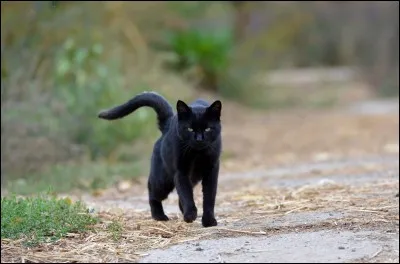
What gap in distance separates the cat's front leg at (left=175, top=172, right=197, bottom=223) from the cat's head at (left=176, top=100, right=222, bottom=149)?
30 centimetres

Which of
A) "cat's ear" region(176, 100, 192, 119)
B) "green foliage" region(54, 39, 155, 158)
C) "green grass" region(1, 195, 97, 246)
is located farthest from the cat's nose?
"green foliage" region(54, 39, 155, 158)

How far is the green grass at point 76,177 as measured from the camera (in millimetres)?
10521

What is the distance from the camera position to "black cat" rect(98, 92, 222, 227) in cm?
724

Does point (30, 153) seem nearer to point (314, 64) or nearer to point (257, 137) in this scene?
point (257, 137)

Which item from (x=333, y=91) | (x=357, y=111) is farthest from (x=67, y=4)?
(x=333, y=91)

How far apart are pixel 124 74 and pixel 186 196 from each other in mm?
9735

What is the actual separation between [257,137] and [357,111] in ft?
16.2

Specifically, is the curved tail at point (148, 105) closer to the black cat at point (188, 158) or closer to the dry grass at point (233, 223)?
the black cat at point (188, 158)

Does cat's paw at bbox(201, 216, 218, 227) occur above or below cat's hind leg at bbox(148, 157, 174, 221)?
below

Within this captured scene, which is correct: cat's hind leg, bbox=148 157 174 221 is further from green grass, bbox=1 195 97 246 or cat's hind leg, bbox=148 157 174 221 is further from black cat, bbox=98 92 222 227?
green grass, bbox=1 195 97 246

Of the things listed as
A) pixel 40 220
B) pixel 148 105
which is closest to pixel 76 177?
pixel 148 105

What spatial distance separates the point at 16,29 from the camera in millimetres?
12781

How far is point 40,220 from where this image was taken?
20.9 ft

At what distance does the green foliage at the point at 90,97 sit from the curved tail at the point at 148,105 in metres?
5.21
